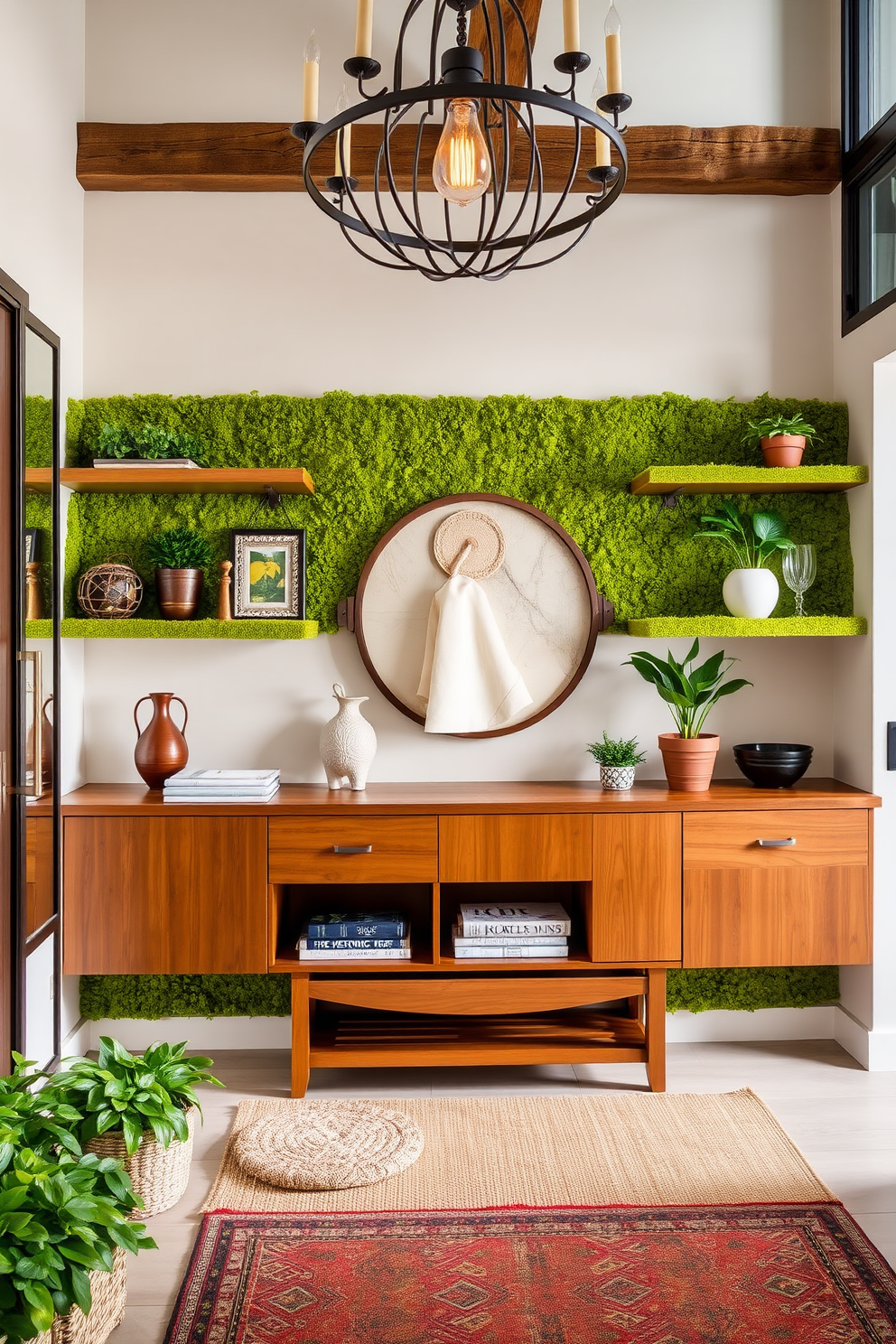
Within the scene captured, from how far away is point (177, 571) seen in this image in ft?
10.2

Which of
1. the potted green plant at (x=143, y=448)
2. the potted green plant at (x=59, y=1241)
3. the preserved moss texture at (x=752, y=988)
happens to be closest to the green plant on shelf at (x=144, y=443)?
the potted green plant at (x=143, y=448)

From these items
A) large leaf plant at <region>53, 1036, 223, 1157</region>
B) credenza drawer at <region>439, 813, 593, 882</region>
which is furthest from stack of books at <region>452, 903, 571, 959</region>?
large leaf plant at <region>53, 1036, 223, 1157</region>

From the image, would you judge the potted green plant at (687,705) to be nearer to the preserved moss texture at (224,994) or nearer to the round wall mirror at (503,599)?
the round wall mirror at (503,599)

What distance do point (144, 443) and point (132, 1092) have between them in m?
1.84

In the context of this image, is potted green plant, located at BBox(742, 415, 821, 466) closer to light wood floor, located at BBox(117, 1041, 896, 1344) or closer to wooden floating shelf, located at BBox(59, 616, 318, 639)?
wooden floating shelf, located at BBox(59, 616, 318, 639)

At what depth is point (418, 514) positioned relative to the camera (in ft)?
10.7

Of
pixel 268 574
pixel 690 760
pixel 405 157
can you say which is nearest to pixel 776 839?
pixel 690 760

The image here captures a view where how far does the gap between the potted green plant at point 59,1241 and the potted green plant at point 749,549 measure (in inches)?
90.2

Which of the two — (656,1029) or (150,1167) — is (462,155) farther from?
(656,1029)

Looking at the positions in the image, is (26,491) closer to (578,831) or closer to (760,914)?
(578,831)

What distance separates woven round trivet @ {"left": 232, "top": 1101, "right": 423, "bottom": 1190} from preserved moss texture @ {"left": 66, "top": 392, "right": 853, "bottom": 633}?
144 cm

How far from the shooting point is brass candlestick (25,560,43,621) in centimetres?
256

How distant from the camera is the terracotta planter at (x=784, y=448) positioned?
314 centimetres

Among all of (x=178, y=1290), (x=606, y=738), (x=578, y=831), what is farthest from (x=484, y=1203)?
(x=606, y=738)
